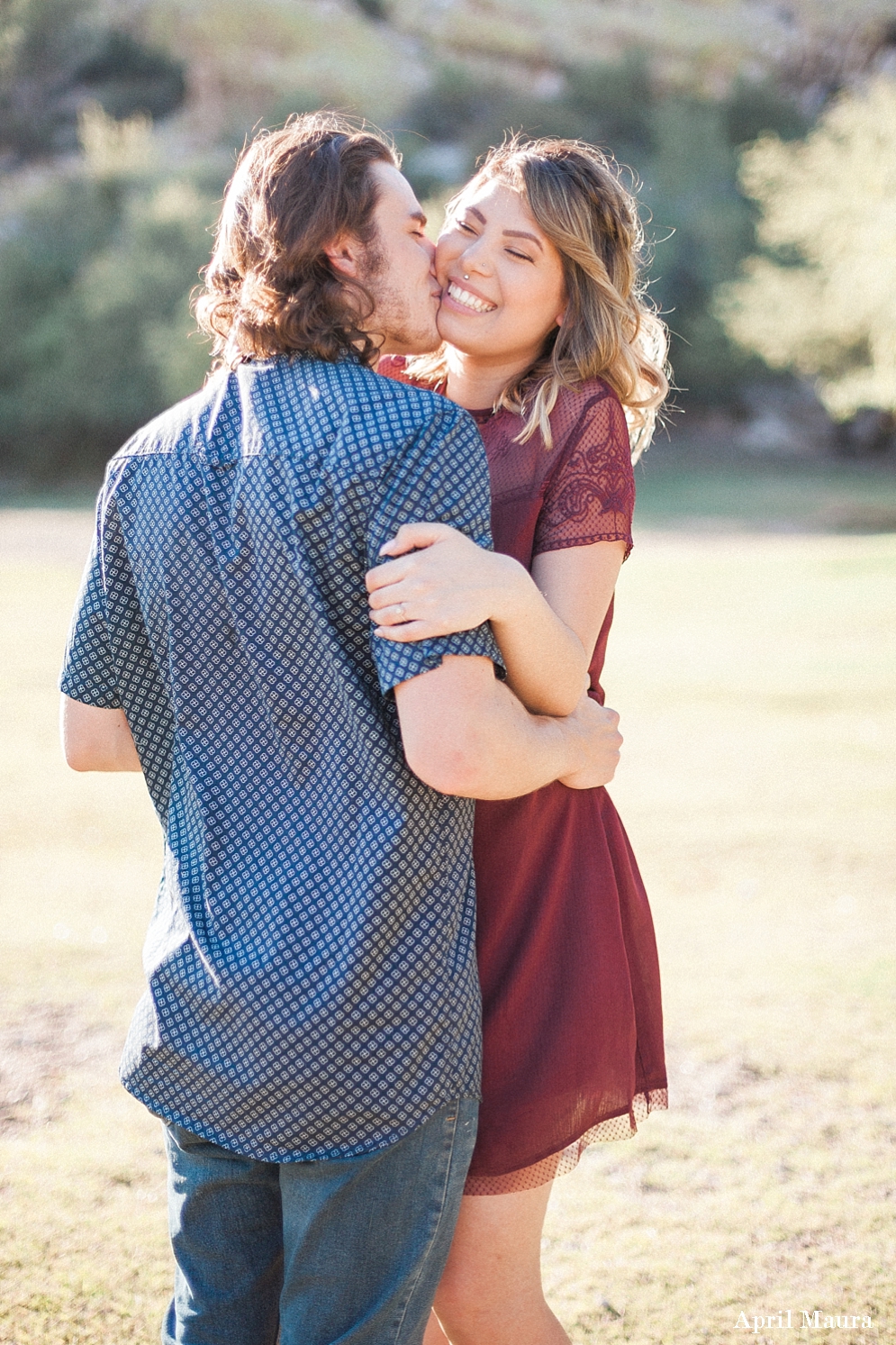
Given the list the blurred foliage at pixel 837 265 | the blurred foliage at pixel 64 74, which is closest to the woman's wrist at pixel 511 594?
the blurred foliage at pixel 837 265

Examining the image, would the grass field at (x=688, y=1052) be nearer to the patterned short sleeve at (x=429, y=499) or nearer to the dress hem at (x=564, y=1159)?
the dress hem at (x=564, y=1159)

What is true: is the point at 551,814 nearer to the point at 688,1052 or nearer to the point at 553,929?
the point at 553,929

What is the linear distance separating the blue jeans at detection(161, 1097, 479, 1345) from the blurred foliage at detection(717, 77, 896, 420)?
2593 cm

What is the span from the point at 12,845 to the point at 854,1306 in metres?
5.02

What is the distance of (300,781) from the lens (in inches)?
60.2

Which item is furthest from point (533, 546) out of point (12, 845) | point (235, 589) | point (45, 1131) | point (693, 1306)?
point (12, 845)

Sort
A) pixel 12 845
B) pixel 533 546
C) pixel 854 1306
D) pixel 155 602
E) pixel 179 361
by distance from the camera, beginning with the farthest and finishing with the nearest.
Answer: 1. pixel 179 361
2. pixel 12 845
3. pixel 854 1306
4. pixel 533 546
5. pixel 155 602

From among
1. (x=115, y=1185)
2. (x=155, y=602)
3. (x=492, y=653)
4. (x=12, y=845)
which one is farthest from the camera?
(x=12, y=845)

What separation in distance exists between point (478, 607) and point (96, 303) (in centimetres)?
3621

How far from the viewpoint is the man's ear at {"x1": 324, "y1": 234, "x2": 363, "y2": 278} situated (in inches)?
62.7

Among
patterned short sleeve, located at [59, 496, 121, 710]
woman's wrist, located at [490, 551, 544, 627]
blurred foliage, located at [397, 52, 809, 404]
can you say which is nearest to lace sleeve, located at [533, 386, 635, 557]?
woman's wrist, located at [490, 551, 544, 627]

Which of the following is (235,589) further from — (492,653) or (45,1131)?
(45,1131)

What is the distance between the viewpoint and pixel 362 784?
1.49 meters

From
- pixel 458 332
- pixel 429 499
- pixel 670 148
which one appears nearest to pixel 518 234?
pixel 458 332
